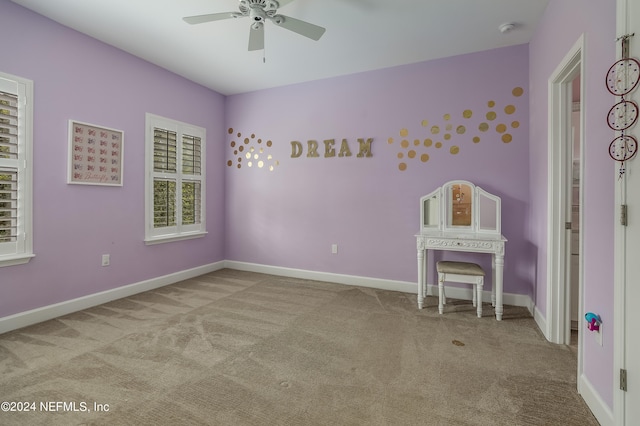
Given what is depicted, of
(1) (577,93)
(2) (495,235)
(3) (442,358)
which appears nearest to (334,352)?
(3) (442,358)

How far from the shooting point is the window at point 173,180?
3783mm

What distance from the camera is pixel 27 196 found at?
2662mm

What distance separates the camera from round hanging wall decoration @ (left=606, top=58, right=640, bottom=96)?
51.8 inches

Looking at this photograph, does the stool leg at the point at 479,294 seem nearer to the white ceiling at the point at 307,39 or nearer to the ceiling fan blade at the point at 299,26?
the white ceiling at the point at 307,39

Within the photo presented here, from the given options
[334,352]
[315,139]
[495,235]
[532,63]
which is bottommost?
[334,352]

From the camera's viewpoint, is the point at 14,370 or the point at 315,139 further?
the point at 315,139

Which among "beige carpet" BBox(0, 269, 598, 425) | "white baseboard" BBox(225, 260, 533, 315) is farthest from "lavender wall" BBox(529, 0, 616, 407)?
"white baseboard" BBox(225, 260, 533, 315)

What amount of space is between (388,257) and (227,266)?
2680mm

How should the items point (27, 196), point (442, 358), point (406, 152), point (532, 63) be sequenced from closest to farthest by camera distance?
point (442, 358) → point (27, 196) → point (532, 63) → point (406, 152)

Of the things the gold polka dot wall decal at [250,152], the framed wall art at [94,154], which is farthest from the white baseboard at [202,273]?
the gold polka dot wall decal at [250,152]

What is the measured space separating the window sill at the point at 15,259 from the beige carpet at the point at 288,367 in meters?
0.59

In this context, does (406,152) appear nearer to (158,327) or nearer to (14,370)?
(158,327)

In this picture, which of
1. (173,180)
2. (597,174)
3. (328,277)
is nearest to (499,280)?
(597,174)

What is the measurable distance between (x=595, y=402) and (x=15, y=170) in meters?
4.44
